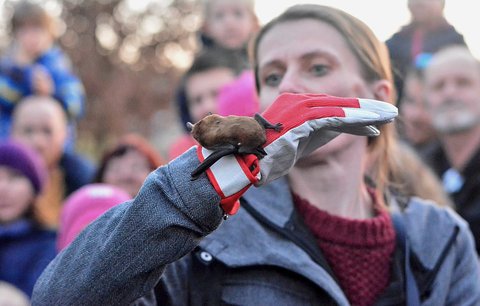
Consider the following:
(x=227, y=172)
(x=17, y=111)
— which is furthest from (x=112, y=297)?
(x=17, y=111)

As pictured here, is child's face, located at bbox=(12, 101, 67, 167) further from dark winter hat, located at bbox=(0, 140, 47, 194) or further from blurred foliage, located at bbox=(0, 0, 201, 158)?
blurred foliage, located at bbox=(0, 0, 201, 158)

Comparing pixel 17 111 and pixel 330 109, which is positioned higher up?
pixel 330 109

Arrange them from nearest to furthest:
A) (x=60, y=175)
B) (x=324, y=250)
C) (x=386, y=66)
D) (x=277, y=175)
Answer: (x=277, y=175) < (x=324, y=250) < (x=386, y=66) < (x=60, y=175)

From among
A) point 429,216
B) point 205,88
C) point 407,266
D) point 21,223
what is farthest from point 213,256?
point 205,88

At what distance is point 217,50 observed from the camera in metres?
4.48

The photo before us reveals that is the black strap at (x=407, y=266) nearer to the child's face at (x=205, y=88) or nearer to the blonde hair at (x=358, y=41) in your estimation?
the blonde hair at (x=358, y=41)

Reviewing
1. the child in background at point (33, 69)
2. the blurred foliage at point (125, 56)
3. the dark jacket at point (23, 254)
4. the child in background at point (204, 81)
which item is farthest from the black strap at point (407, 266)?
the blurred foliage at point (125, 56)

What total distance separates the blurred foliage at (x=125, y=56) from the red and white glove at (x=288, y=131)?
12664 millimetres

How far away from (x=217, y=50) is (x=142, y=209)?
3.08 meters

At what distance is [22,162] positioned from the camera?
3.63 m

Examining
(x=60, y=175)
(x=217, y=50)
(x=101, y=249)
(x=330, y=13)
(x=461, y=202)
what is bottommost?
(x=461, y=202)

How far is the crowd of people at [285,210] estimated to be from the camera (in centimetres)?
150

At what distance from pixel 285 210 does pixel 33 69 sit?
Result: 3280 millimetres

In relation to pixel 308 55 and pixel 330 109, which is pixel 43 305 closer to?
pixel 330 109
